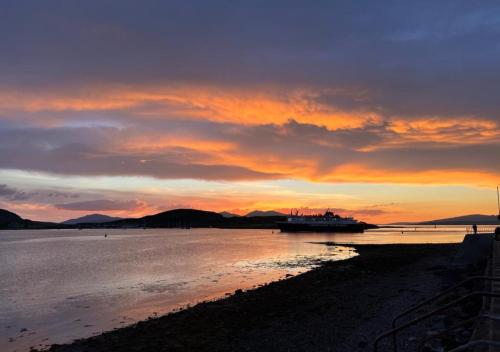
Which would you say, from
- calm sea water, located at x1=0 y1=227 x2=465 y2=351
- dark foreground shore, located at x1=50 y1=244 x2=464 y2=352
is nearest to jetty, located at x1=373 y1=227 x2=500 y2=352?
dark foreground shore, located at x1=50 y1=244 x2=464 y2=352

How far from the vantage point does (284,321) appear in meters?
17.2

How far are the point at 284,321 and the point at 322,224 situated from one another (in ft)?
462

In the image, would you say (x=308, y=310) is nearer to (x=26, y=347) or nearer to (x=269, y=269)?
(x=26, y=347)

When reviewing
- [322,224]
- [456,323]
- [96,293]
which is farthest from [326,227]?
[456,323]

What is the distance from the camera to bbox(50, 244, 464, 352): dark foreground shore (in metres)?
14.2

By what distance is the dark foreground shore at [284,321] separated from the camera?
46.7 feet

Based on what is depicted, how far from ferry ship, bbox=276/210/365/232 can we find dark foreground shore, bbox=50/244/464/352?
130523 mm

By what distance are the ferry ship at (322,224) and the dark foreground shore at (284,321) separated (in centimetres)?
13052

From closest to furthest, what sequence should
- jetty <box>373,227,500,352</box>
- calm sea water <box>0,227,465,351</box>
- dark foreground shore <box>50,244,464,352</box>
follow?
jetty <box>373,227,500,352</box> < dark foreground shore <box>50,244,464,352</box> < calm sea water <box>0,227,465,351</box>

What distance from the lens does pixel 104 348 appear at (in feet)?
49.5

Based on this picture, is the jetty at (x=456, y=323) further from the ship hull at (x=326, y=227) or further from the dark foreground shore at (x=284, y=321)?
the ship hull at (x=326, y=227)

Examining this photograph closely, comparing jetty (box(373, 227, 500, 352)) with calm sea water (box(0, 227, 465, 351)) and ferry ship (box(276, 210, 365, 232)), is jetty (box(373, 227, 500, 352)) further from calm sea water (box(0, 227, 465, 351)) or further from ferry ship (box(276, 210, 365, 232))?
ferry ship (box(276, 210, 365, 232))

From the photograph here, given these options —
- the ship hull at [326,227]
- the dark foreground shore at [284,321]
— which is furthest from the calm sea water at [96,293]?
the ship hull at [326,227]

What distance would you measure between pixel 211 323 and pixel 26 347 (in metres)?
6.77
